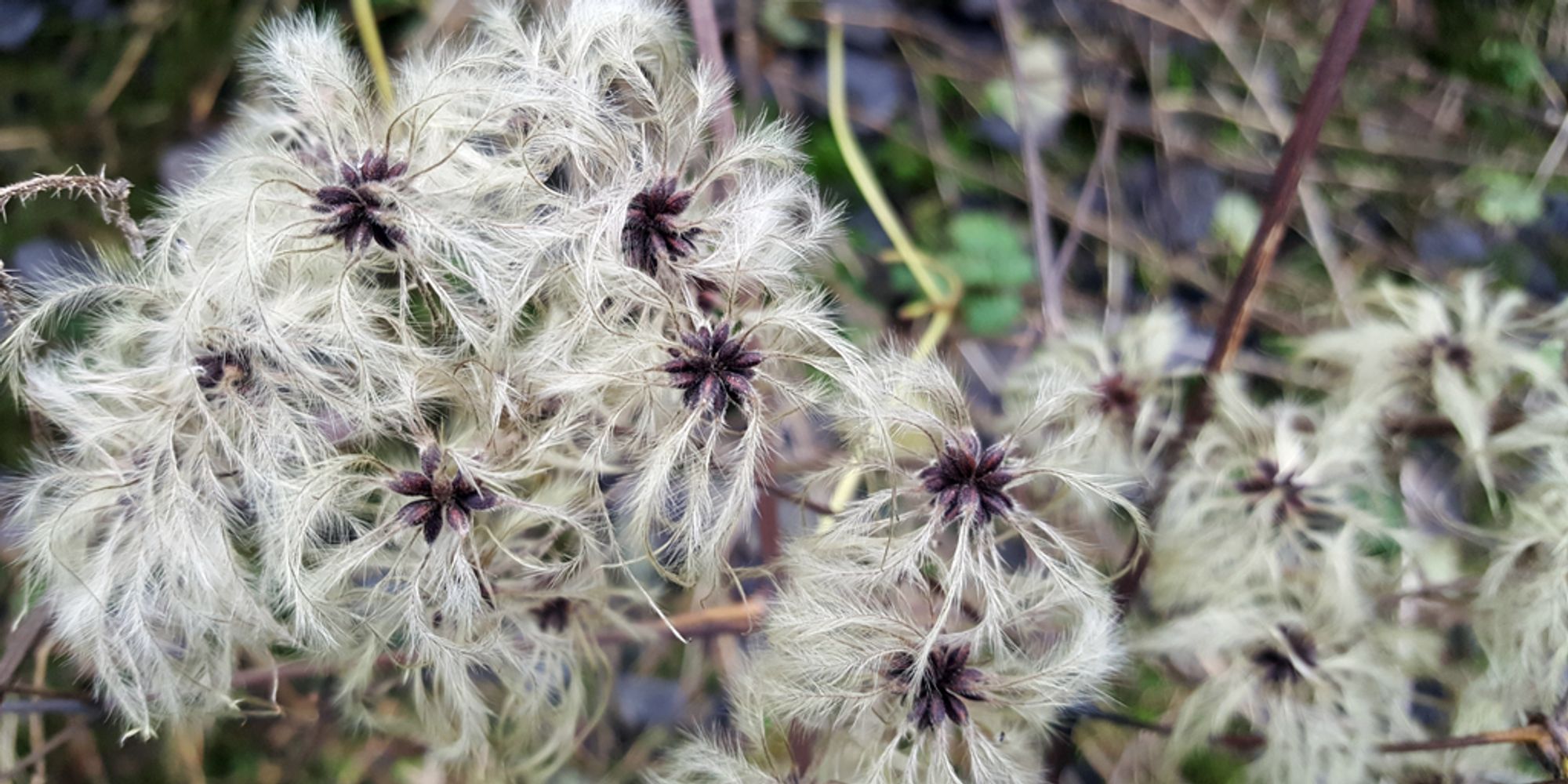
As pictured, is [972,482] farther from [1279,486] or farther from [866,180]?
[866,180]

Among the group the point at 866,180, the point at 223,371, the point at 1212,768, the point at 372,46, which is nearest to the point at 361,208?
the point at 223,371

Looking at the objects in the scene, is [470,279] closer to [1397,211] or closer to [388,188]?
[388,188]

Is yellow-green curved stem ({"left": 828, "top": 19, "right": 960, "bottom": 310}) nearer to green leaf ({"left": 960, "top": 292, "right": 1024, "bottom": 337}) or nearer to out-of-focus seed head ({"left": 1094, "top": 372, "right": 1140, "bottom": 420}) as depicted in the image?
green leaf ({"left": 960, "top": 292, "right": 1024, "bottom": 337})

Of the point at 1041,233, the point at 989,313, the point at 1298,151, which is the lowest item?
the point at 989,313

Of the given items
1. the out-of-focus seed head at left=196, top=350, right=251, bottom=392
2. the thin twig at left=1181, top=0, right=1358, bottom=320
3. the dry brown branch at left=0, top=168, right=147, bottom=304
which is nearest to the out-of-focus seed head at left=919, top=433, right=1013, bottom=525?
the out-of-focus seed head at left=196, top=350, right=251, bottom=392

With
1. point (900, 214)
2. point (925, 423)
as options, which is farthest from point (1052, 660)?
point (900, 214)

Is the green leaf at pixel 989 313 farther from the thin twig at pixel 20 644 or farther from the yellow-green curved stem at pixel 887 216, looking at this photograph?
the thin twig at pixel 20 644

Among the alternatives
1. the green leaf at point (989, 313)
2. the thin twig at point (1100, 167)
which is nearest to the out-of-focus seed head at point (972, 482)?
the green leaf at point (989, 313)
